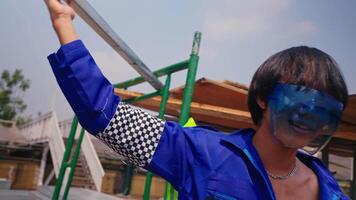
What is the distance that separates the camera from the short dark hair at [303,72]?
0.91 metres

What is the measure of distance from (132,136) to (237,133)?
323 millimetres

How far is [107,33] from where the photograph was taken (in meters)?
1.08

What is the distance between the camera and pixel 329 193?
3.31 ft

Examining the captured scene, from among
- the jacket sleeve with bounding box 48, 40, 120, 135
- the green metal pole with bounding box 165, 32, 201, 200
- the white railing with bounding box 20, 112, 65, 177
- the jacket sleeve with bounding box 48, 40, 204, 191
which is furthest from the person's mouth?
the white railing with bounding box 20, 112, 65, 177

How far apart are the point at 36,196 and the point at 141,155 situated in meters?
3.58

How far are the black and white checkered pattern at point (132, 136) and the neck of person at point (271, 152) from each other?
11.9 inches

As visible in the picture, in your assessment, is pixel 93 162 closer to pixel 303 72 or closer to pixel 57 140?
pixel 57 140

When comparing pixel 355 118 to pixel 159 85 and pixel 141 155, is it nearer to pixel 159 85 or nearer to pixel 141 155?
pixel 159 85

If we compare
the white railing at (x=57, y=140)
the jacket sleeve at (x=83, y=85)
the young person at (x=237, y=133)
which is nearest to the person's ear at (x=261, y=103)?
the young person at (x=237, y=133)

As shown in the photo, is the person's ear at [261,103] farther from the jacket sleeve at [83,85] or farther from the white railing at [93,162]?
the white railing at [93,162]

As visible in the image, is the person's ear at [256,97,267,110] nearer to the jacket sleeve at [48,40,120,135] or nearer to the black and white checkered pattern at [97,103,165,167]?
the black and white checkered pattern at [97,103,165,167]

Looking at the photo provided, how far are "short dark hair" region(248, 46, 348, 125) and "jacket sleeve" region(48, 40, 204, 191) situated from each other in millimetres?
258

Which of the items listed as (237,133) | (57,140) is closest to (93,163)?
(57,140)

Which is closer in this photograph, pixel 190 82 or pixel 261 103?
pixel 261 103
